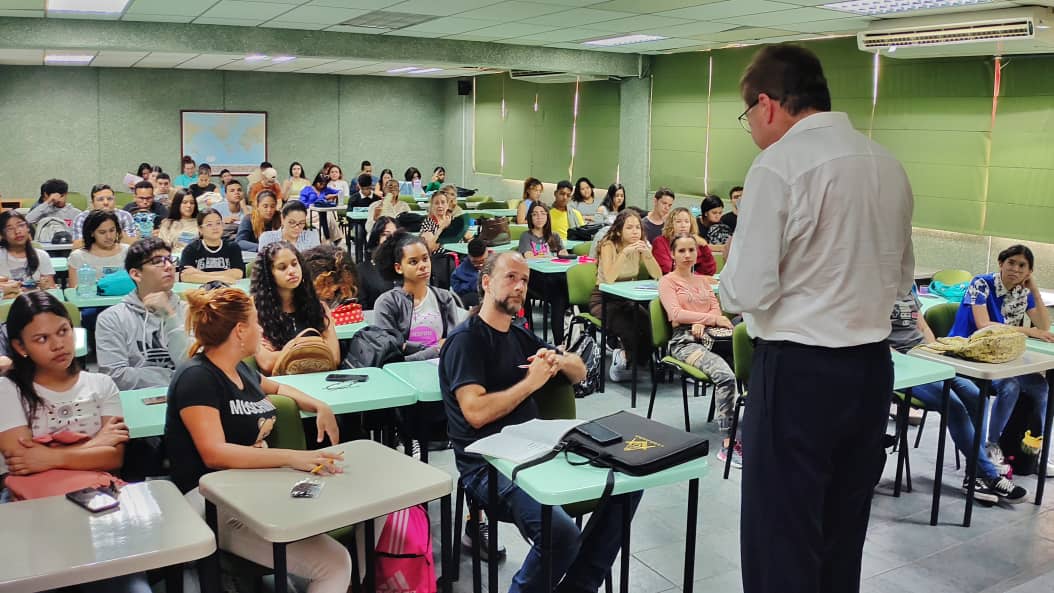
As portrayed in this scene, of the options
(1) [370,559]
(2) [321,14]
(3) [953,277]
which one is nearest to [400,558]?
(1) [370,559]

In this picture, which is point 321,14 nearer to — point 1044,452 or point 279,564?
point 1044,452

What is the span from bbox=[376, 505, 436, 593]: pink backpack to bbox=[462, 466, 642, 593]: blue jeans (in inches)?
10.5

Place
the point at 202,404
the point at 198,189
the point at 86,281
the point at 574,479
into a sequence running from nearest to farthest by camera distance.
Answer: the point at 574,479
the point at 202,404
the point at 86,281
the point at 198,189

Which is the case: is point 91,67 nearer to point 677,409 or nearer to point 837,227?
point 677,409

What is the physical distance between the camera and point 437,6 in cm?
773

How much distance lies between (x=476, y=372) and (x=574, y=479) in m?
0.66

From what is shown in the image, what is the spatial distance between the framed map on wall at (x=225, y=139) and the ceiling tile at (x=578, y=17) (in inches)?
378

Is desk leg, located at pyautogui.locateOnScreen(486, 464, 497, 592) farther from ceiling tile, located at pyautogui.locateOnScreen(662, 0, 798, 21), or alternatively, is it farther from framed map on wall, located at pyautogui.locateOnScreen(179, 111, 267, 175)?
framed map on wall, located at pyautogui.locateOnScreen(179, 111, 267, 175)

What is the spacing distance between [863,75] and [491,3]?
4152 mm

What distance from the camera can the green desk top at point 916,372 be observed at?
12.3 ft

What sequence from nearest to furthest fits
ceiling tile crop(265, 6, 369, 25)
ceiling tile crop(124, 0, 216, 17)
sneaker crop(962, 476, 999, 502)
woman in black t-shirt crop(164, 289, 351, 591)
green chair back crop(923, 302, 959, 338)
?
woman in black t-shirt crop(164, 289, 351, 591), sneaker crop(962, 476, 999, 502), green chair back crop(923, 302, 959, 338), ceiling tile crop(124, 0, 216, 17), ceiling tile crop(265, 6, 369, 25)

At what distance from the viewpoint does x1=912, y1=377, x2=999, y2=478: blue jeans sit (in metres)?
4.45

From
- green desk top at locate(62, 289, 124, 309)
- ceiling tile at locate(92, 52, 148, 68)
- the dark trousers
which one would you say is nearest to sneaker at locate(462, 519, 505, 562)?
the dark trousers

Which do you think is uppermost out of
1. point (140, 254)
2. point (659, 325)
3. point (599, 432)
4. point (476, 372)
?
point (140, 254)
